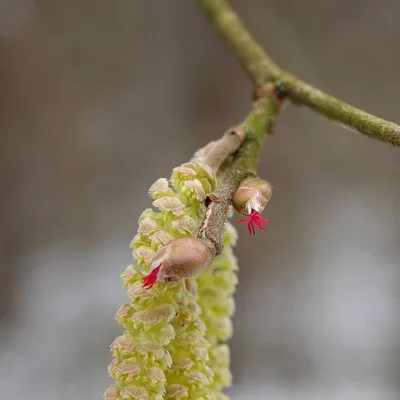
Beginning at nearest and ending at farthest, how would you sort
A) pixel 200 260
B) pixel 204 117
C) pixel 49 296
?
1. pixel 200 260
2. pixel 49 296
3. pixel 204 117

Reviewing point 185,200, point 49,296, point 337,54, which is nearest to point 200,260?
point 185,200

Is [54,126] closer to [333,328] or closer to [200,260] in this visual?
[333,328]

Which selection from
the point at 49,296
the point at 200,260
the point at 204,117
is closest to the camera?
the point at 200,260

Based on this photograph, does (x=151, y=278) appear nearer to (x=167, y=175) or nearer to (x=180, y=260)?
(x=180, y=260)

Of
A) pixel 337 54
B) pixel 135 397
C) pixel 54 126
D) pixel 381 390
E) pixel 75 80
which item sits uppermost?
pixel 337 54

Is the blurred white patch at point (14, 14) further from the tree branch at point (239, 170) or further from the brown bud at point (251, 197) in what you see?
the brown bud at point (251, 197)

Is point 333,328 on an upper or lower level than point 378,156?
lower

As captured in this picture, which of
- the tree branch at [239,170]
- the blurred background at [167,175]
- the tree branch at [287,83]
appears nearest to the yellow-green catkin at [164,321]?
the tree branch at [239,170]
